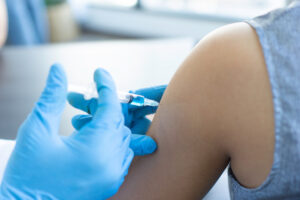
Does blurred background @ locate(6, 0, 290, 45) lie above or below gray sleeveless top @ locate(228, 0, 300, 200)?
below

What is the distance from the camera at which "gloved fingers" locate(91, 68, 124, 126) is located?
2.01ft

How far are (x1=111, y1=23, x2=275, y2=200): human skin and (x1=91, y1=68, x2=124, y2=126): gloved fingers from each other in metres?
0.10

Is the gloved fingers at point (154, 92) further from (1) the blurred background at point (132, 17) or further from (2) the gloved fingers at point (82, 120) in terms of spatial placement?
(1) the blurred background at point (132, 17)

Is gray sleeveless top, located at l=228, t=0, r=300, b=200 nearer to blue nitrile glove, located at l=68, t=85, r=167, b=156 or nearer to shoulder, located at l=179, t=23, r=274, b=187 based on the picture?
shoulder, located at l=179, t=23, r=274, b=187

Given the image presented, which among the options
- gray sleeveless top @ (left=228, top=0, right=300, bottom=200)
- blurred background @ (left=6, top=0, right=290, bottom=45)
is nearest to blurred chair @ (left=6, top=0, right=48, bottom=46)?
blurred background @ (left=6, top=0, right=290, bottom=45)

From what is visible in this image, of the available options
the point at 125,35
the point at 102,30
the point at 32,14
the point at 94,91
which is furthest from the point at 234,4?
the point at 94,91

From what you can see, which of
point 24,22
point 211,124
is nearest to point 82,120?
point 211,124

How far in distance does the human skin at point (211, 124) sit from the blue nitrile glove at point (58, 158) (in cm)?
9

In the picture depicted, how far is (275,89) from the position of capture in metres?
0.50

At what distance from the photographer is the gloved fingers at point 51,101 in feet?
1.95

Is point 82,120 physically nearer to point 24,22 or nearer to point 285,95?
point 285,95

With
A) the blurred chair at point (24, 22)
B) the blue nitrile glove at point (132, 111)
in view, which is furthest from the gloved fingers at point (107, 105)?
the blurred chair at point (24, 22)

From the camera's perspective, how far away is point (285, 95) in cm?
50

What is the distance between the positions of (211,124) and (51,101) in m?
0.29
